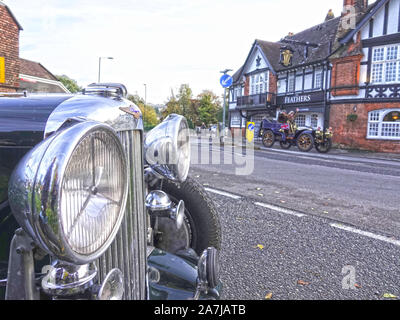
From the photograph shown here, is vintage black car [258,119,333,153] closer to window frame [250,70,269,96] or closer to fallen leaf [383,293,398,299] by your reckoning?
window frame [250,70,269,96]

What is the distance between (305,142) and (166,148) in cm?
1472

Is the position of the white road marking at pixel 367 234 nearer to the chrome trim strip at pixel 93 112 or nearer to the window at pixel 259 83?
the chrome trim strip at pixel 93 112

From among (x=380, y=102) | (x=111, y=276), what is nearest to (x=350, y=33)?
(x=380, y=102)

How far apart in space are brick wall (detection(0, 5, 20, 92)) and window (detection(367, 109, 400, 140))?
1765 centimetres

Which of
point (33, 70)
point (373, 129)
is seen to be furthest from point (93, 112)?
point (33, 70)

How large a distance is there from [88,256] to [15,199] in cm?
26

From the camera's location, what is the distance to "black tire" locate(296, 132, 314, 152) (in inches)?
596

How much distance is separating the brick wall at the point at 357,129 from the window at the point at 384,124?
22cm

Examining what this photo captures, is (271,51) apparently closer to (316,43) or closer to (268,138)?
(316,43)

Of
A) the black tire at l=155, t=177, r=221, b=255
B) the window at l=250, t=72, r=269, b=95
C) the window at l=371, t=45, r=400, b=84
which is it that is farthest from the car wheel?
the black tire at l=155, t=177, r=221, b=255

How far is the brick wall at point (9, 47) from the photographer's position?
1076 cm

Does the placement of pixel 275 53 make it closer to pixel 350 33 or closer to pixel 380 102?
pixel 350 33

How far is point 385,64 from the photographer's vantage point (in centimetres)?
1784
